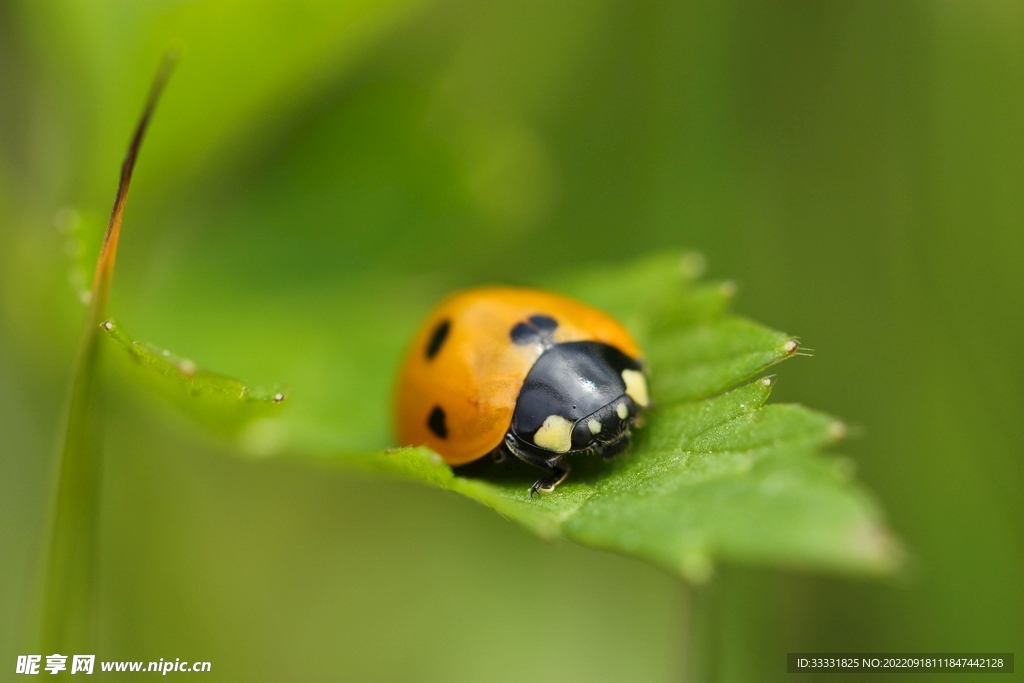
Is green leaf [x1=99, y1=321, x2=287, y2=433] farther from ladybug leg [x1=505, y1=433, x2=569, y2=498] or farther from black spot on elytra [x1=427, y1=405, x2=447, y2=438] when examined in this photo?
ladybug leg [x1=505, y1=433, x2=569, y2=498]

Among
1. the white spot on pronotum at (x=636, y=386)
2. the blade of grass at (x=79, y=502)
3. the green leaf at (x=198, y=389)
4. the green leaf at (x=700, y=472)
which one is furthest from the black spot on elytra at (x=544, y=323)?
the blade of grass at (x=79, y=502)

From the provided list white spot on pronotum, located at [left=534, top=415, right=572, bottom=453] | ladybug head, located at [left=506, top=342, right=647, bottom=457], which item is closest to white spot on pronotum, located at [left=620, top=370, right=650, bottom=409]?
ladybug head, located at [left=506, top=342, right=647, bottom=457]

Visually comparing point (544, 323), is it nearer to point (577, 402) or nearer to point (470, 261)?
point (577, 402)

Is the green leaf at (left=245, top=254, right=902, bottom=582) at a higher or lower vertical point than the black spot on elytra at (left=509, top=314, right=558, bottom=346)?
lower

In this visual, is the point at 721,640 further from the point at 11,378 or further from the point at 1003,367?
the point at 11,378

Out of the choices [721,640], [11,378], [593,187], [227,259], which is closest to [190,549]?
[11,378]

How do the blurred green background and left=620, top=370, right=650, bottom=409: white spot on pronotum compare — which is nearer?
left=620, top=370, right=650, bottom=409: white spot on pronotum

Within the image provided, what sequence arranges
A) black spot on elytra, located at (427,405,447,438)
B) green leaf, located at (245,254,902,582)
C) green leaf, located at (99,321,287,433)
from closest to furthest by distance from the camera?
green leaf, located at (245,254,902,582) → green leaf, located at (99,321,287,433) → black spot on elytra, located at (427,405,447,438)
